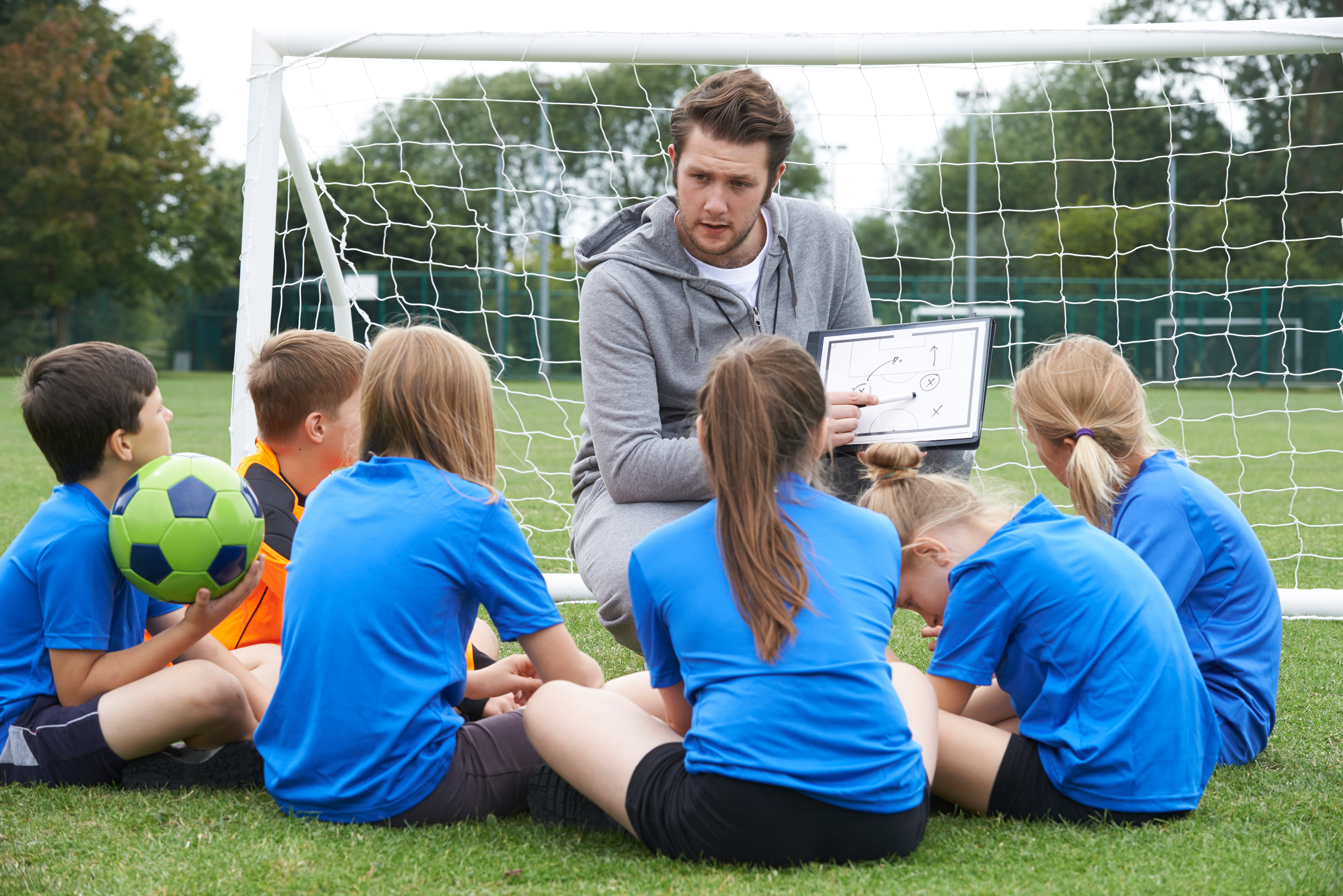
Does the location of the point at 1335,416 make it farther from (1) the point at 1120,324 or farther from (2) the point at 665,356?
(2) the point at 665,356

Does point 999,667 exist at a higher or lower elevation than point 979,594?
lower

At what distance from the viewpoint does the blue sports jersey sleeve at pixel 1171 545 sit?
2389mm

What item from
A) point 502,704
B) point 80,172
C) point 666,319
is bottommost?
point 502,704

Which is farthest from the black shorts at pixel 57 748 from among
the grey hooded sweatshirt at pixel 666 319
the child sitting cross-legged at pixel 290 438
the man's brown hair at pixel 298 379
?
the grey hooded sweatshirt at pixel 666 319

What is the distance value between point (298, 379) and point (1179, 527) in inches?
83.2

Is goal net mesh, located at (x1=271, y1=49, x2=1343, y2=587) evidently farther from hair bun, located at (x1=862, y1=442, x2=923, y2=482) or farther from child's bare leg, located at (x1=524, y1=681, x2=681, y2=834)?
child's bare leg, located at (x1=524, y1=681, x2=681, y2=834)

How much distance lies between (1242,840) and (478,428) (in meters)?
1.64

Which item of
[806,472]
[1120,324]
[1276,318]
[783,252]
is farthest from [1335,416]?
[806,472]

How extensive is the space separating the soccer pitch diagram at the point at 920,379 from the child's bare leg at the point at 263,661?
1526mm

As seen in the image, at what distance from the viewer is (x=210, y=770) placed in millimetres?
2412

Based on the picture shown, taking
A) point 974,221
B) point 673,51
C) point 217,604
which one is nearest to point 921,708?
point 217,604

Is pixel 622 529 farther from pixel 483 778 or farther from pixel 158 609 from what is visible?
pixel 158 609

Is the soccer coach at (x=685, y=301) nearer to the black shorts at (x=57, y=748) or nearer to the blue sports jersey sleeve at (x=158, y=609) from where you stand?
the blue sports jersey sleeve at (x=158, y=609)

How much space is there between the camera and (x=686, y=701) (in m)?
2.09
